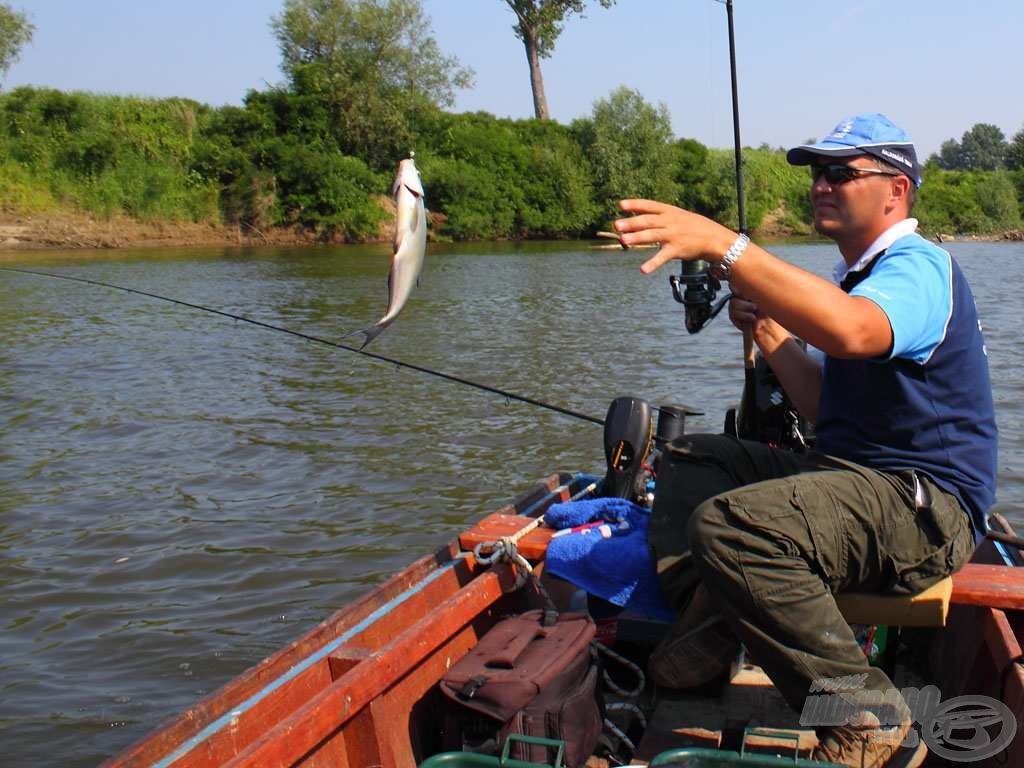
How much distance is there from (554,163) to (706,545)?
41777mm

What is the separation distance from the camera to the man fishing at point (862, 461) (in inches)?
101

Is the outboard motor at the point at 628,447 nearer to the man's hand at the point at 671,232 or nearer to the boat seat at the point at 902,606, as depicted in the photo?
the boat seat at the point at 902,606

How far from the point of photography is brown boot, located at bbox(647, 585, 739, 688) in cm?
311

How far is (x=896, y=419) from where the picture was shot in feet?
9.32

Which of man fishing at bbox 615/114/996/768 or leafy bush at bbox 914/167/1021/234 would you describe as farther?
leafy bush at bbox 914/167/1021/234

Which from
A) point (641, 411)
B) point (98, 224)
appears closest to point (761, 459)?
point (641, 411)

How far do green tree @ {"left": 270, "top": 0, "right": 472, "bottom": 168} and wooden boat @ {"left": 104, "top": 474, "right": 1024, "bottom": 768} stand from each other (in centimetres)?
1559

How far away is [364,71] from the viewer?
2102 centimetres

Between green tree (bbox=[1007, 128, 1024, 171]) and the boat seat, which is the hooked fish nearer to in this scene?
the boat seat

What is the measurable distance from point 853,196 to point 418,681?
1813 mm

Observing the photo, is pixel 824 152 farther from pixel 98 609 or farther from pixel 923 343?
pixel 98 609

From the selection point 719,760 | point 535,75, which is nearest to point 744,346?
point 719,760

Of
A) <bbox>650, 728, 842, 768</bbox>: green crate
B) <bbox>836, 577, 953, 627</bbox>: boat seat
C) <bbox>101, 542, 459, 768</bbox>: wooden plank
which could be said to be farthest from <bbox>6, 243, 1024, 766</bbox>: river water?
<bbox>836, 577, 953, 627</bbox>: boat seat

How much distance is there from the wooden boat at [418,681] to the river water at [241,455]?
1843 millimetres
